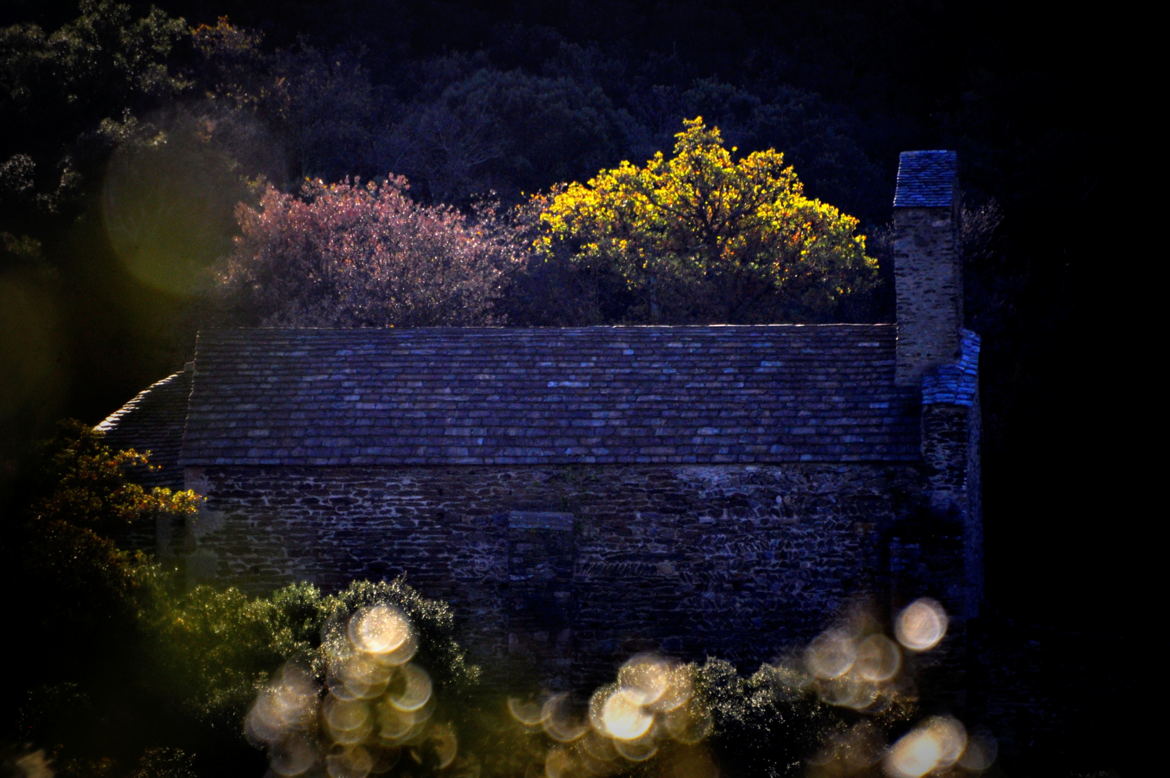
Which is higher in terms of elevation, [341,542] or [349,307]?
[341,542]

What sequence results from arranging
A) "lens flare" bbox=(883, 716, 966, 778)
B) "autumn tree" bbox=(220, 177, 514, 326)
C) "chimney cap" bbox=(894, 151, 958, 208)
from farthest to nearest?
"autumn tree" bbox=(220, 177, 514, 326) → "chimney cap" bbox=(894, 151, 958, 208) → "lens flare" bbox=(883, 716, 966, 778)

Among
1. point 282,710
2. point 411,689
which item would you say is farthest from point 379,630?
point 282,710

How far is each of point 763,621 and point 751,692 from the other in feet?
13.1

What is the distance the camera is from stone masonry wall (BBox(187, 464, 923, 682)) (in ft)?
53.4

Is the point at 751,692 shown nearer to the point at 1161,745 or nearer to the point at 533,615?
the point at 533,615

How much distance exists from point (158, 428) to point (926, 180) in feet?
48.7

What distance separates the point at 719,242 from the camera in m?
32.5

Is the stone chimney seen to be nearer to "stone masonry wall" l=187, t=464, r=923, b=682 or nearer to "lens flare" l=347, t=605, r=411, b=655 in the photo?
"stone masonry wall" l=187, t=464, r=923, b=682

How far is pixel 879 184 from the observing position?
142ft

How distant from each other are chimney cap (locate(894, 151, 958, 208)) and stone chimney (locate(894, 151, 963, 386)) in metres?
0.02

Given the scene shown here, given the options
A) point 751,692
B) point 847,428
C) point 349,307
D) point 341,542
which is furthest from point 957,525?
point 349,307

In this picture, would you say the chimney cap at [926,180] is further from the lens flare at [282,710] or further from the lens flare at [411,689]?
the lens flare at [282,710]

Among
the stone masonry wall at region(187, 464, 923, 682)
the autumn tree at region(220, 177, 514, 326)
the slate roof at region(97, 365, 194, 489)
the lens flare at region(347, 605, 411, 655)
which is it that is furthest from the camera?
the autumn tree at region(220, 177, 514, 326)

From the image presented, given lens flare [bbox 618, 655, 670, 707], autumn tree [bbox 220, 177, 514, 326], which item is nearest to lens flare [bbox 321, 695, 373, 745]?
lens flare [bbox 618, 655, 670, 707]
